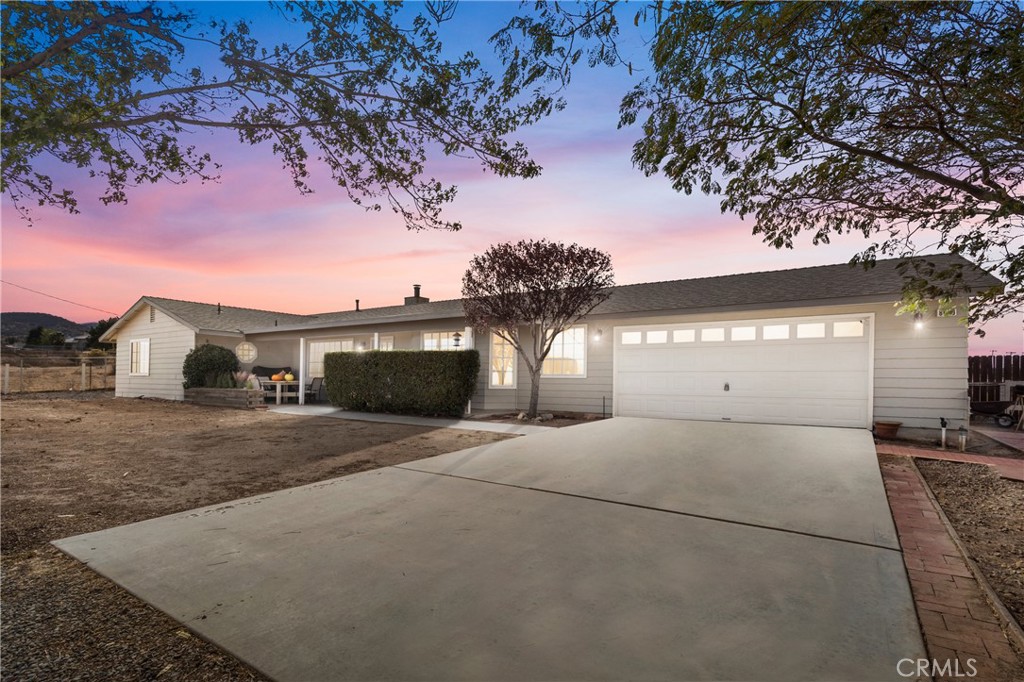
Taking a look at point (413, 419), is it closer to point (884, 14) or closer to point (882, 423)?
point (882, 423)

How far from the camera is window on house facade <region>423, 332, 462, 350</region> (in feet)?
48.6

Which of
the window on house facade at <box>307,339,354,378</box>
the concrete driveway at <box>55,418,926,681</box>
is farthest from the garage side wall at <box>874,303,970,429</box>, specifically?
the window on house facade at <box>307,339,354,378</box>

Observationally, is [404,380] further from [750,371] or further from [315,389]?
[750,371]

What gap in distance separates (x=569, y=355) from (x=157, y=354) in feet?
56.1

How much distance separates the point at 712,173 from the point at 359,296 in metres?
20.2

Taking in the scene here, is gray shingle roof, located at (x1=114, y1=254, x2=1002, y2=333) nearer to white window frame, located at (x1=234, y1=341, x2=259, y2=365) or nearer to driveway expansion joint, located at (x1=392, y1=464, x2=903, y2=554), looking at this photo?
white window frame, located at (x1=234, y1=341, x2=259, y2=365)

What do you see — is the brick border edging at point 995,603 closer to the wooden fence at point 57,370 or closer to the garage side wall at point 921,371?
the garage side wall at point 921,371

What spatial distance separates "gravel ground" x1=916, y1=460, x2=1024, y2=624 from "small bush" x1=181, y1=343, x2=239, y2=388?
62.4 ft

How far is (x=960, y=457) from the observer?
731 centimetres

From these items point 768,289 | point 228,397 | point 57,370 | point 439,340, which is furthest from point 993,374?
point 57,370

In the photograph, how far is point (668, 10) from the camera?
338 centimetres
